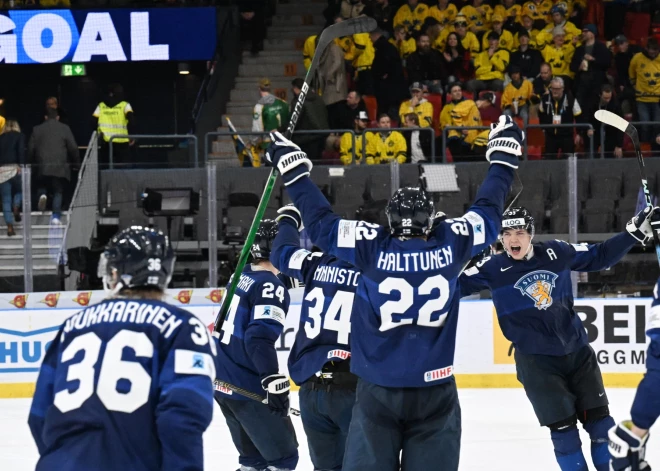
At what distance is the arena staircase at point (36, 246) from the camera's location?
370 inches

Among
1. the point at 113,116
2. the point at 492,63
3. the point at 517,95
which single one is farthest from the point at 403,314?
the point at 492,63

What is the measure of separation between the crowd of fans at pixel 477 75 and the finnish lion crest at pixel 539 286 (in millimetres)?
5121

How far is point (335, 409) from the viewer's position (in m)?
4.69

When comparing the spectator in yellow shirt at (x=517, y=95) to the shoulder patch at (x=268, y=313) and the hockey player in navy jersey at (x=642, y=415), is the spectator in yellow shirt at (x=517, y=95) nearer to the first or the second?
the shoulder patch at (x=268, y=313)

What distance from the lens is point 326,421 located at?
4.77 m

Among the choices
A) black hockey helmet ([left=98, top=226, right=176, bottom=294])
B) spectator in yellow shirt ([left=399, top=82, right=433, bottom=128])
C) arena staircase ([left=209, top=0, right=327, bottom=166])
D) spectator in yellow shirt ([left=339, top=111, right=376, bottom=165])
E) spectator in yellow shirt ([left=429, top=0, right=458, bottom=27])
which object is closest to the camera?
black hockey helmet ([left=98, top=226, right=176, bottom=294])

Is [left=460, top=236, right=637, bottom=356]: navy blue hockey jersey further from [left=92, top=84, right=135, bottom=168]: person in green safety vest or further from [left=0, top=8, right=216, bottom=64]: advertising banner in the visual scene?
[left=0, top=8, right=216, bottom=64]: advertising banner

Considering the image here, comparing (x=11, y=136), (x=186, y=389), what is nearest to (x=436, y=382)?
(x=186, y=389)

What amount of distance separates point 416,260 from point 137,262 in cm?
115

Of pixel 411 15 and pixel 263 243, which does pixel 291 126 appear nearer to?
pixel 263 243

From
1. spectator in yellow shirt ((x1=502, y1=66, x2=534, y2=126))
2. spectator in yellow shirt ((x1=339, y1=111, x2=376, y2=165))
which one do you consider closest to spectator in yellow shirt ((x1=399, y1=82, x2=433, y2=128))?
spectator in yellow shirt ((x1=502, y1=66, x2=534, y2=126))

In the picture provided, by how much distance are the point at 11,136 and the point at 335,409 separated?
7.15 meters

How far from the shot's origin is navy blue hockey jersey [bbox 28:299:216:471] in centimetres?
287

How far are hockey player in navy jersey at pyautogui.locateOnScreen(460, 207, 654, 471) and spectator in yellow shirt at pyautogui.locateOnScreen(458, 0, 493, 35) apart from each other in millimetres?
7819
